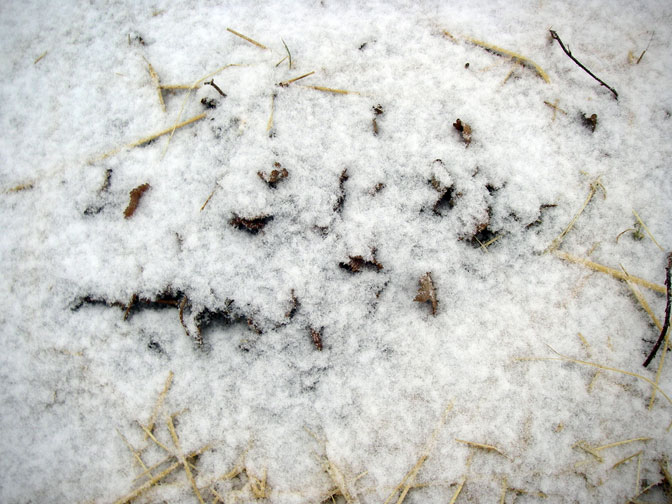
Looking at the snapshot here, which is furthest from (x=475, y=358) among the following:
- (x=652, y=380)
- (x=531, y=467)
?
(x=652, y=380)

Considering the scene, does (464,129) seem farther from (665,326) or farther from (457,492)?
(457,492)

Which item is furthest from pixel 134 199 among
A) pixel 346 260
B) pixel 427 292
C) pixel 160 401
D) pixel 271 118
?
pixel 427 292

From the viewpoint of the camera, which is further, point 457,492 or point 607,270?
point 607,270

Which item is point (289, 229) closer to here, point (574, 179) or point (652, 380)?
point (574, 179)

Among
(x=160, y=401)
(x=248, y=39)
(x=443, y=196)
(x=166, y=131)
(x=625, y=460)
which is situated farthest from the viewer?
(x=248, y=39)

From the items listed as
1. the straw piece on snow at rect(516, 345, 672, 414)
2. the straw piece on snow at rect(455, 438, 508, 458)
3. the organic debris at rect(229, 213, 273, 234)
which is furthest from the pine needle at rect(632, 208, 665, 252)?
the organic debris at rect(229, 213, 273, 234)

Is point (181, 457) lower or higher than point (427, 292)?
lower
